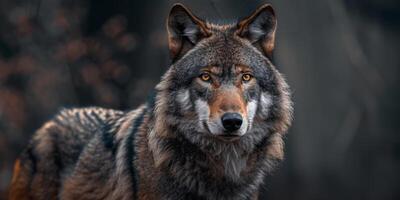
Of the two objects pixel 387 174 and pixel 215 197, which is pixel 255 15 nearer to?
pixel 215 197

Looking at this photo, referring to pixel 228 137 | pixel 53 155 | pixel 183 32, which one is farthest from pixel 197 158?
pixel 53 155

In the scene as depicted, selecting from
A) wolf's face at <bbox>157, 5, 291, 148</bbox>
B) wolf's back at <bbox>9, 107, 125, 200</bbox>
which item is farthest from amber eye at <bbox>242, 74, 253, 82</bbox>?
wolf's back at <bbox>9, 107, 125, 200</bbox>

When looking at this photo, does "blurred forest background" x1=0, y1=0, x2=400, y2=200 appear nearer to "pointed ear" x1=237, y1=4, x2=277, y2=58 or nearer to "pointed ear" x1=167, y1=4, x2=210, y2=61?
"pointed ear" x1=237, y1=4, x2=277, y2=58

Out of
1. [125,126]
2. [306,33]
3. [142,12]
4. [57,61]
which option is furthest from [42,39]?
[125,126]

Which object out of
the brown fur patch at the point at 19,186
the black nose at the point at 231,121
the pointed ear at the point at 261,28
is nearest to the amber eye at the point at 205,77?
the black nose at the point at 231,121

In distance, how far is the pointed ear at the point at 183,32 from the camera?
619cm

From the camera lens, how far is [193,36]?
625cm

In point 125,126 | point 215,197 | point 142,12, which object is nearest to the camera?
point 215,197

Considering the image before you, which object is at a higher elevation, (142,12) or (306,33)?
(142,12)

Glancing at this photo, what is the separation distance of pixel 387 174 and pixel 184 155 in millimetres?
7512

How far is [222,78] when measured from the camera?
5953 mm

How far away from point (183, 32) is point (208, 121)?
2.67 feet

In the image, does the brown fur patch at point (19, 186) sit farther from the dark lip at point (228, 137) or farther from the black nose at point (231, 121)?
the black nose at point (231, 121)

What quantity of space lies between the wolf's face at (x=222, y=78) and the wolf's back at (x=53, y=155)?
1037mm
